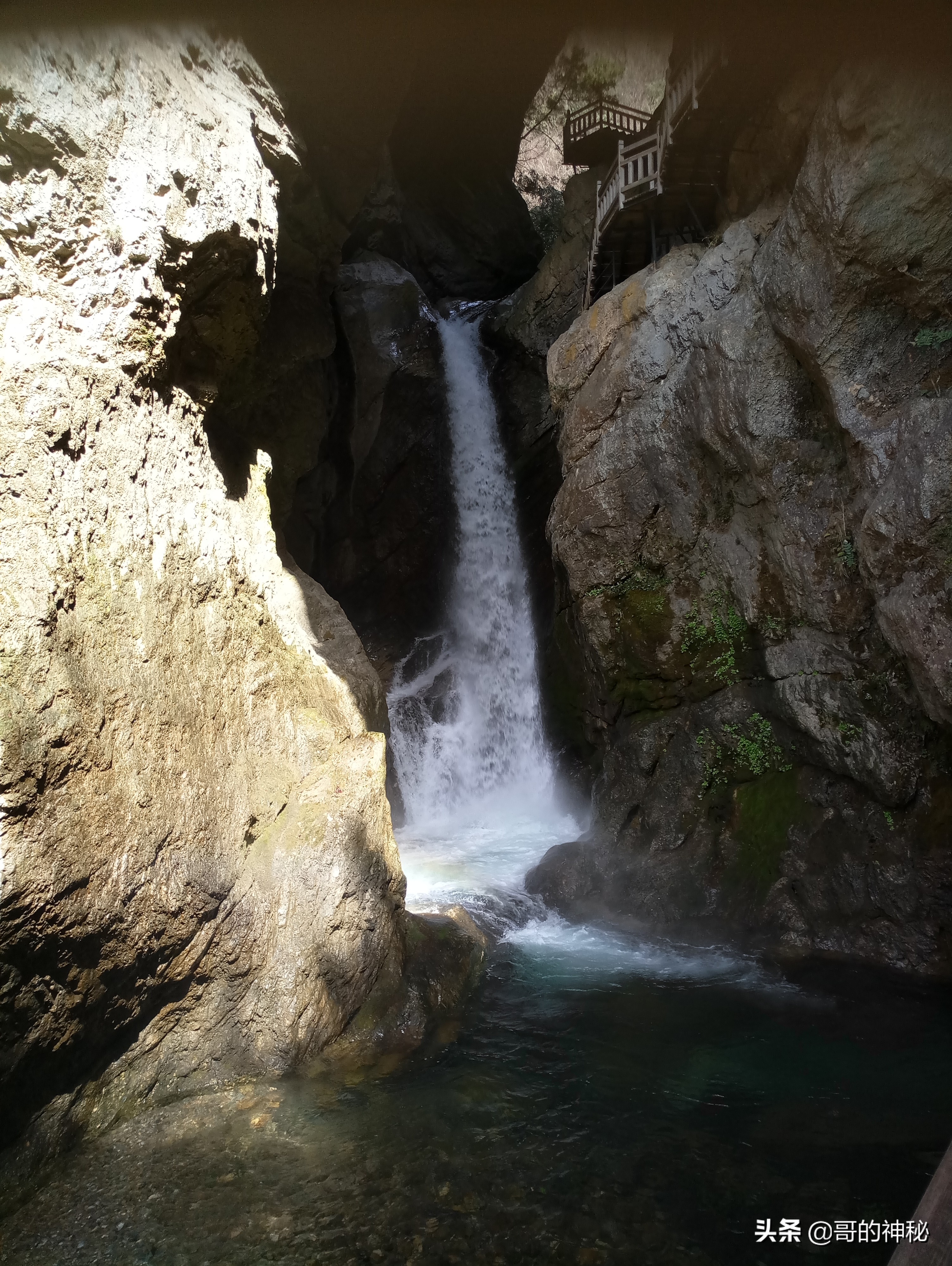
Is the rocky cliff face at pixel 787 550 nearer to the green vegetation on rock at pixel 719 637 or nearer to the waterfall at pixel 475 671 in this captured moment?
the green vegetation on rock at pixel 719 637

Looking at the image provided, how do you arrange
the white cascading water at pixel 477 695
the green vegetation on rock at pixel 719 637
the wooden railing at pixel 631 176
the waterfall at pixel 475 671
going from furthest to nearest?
the waterfall at pixel 475 671, the white cascading water at pixel 477 695, the wooden railing at pixel 631 176, the green vegetation on rock at pixel 719 637

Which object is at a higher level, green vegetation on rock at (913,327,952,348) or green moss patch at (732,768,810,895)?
green vegetation on rock at (913,327,952,348)

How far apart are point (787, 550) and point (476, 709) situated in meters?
7.20

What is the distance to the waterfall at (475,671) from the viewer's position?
43.9ft

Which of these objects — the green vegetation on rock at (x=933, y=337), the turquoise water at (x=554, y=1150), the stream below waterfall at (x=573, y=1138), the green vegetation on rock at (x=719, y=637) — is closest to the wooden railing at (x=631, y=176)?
the green vegetation on rock at (x=933, y=337)

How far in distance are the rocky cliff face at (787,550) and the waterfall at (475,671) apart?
3059 mm

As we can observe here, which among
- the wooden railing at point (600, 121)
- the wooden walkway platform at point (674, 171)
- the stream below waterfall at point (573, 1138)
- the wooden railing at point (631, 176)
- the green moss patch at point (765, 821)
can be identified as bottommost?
the stream below waterfall at point (573, 1138)

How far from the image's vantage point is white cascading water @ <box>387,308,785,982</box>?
1116 centimetres

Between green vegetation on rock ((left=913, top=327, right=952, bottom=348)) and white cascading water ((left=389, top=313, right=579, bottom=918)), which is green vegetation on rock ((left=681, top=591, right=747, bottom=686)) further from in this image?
white cascading water ((left=389, top=313, right=579, bottom=918))

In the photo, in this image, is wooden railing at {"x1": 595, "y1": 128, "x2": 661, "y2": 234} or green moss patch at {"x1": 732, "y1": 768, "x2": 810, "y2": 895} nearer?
green moss patch at {"x1": 732, "y1": 768, "x2": 810, "y2": 895}

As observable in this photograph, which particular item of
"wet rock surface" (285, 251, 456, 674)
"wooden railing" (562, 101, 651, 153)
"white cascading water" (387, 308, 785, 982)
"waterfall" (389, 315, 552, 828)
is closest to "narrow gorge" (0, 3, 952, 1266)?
"white cascading water" (387, 308, 785, 982)

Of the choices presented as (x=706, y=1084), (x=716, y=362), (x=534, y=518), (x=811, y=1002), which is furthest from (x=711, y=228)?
(x=706, y=1084)

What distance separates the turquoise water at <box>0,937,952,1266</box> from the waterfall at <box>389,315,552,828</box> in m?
6.89

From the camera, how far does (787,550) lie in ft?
26.8
